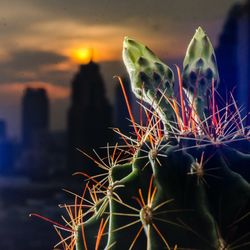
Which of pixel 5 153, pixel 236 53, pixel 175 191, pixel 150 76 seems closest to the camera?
pixel 175 191

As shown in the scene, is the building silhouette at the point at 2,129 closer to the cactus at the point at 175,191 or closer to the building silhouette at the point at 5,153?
the building silhouette at the point at 5,153

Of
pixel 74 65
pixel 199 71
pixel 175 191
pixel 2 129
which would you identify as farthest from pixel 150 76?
pixel 2 129

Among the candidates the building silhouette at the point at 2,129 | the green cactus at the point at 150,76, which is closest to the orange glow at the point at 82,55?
the building silhouette at the point at 2,129

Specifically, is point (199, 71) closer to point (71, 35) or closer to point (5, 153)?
point (71, 35)

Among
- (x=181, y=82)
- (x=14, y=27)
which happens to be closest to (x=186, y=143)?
(x=181, y=82)

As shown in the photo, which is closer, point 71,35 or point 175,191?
point 175,191

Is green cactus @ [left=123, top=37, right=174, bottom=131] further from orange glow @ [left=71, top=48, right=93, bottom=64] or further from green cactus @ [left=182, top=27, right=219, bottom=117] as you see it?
orange glow @ [left=71, top=48, right=93, bottom=64]

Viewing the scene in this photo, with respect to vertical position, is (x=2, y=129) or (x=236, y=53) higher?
(x=236, y=53)
